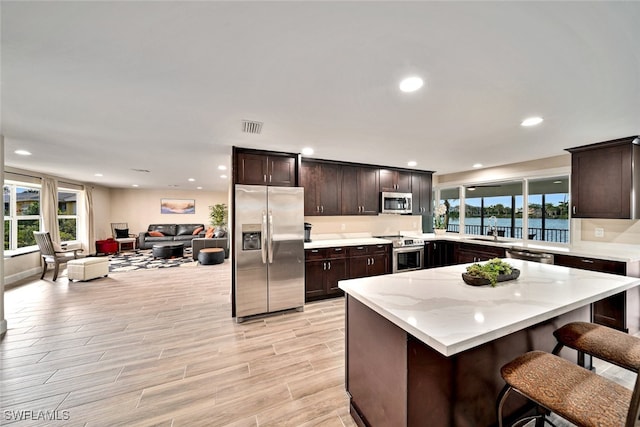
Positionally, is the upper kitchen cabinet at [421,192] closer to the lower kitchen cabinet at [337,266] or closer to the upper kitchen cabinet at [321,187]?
the lower kitchen cabinet at [337,266]

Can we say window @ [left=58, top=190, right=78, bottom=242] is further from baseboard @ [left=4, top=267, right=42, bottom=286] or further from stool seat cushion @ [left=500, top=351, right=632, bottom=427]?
stool seat cushion @ [left=500, top=351, right=632, bottom=427]

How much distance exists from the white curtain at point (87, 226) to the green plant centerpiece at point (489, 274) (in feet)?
33.3

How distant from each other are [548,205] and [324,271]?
4.26m

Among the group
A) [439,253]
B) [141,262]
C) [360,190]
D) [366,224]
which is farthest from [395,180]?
[141,262]

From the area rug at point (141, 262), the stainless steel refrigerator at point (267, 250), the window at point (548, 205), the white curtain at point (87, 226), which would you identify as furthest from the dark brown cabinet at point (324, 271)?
the white curtain at point (87, 226)

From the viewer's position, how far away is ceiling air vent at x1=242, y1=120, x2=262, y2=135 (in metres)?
2.51

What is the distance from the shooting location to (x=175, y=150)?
3711 mm

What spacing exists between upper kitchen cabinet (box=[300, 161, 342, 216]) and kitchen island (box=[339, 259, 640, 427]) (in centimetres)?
259

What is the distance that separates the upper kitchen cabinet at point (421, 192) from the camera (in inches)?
212

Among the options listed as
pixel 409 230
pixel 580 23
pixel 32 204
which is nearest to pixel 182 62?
pixel 580 23

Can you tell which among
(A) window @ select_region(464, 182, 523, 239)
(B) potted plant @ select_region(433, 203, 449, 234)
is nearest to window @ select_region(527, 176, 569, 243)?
(A) window @ select_region(464, 182, 523, 239)

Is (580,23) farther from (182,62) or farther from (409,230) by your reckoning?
(409,230)

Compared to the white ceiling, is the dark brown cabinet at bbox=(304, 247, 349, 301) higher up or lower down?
lower down

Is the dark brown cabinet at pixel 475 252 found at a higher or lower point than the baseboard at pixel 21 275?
higher
